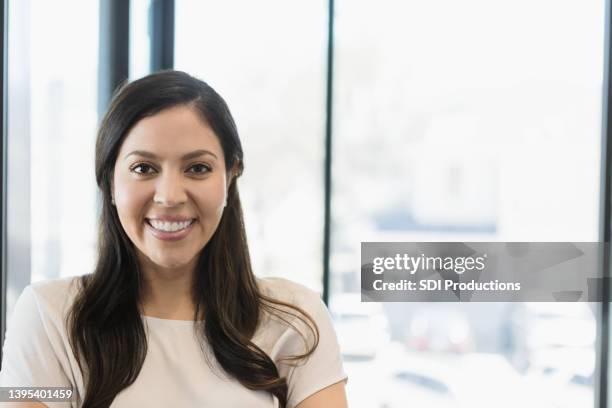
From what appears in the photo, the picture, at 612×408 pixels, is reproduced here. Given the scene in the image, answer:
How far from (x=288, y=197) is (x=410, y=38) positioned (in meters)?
0.79

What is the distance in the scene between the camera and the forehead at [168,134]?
1.18 m

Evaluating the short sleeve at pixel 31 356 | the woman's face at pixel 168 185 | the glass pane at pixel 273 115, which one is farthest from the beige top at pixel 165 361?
the glass pane at pixel 273 115

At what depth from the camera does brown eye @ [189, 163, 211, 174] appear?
1.21 m

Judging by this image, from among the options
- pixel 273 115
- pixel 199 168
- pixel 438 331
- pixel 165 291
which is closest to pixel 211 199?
pixel 199 168

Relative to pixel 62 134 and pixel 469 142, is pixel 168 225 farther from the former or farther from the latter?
pixel 469 142

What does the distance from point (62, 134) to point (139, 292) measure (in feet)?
3.56

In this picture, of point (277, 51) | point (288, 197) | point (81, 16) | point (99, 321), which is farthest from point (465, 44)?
point (99, 321)

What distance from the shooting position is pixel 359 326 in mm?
2688

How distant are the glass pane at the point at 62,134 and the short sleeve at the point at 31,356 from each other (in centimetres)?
82

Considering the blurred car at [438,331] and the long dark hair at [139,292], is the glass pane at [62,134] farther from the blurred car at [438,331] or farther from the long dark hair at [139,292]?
the blurred car at [438,331]

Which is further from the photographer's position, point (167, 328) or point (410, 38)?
point (410, 38)

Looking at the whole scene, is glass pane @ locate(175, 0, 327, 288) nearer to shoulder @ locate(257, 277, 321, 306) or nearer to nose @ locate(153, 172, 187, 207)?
shoulder @ locate(257, 277, 321, 306)

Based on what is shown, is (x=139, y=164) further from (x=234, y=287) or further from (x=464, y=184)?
(x=464, y=184)

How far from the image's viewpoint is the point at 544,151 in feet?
8.66
